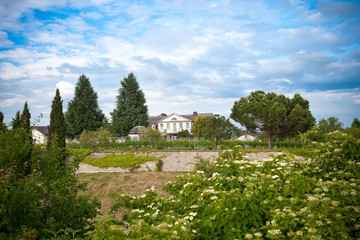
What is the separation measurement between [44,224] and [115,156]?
527 inches

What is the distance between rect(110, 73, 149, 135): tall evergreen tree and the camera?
3791cm

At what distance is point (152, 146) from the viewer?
65.3ft

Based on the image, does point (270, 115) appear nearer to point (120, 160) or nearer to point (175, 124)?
point (120, 160)

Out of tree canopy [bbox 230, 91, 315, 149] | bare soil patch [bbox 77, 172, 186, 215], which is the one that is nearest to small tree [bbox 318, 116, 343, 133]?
tree canopy [bbox 230, 91, 315, 149]

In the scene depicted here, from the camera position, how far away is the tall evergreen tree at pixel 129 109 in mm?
37906

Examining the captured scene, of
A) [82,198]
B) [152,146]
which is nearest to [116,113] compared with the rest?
[152,146]

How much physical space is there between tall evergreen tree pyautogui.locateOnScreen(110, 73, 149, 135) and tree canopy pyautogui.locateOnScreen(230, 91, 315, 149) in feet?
61.1

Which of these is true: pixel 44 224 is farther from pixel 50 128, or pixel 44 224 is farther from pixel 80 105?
pixel 80 105

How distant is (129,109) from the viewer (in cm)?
3797

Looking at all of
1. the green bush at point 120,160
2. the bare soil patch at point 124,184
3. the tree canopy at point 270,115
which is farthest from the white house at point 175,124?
the bare soil patch at point 124,184

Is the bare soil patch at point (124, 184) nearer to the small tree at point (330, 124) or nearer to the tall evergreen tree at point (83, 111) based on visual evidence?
the tall evergreen tree at point (83, 111)

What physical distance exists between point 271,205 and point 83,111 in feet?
119

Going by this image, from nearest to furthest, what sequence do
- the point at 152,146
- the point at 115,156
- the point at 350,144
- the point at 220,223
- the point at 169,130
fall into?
the point at 220,223 < the point at 350,144 < the point at 115,156 < the point at 152,146 < the point at 169,130

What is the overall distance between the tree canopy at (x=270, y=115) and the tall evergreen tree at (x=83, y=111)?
22.5m
